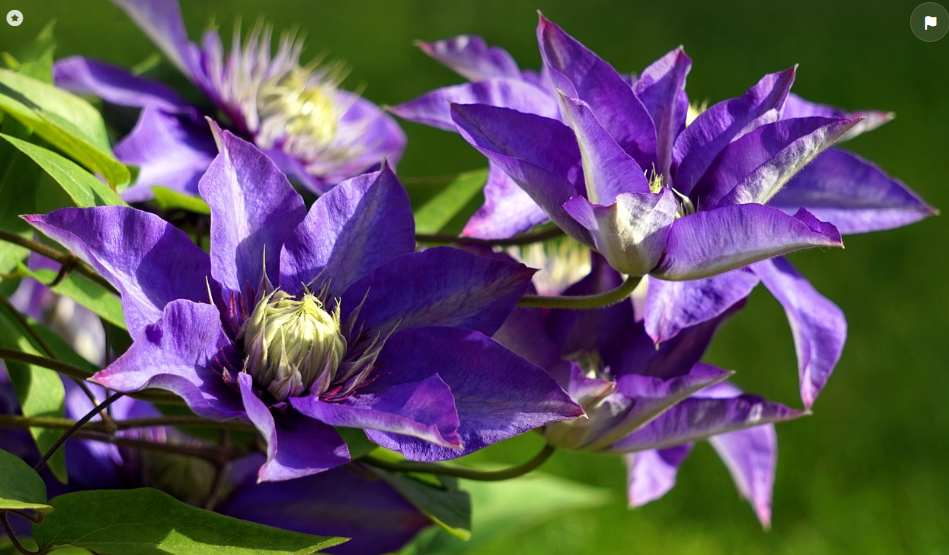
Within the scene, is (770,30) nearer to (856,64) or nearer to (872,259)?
(856,64)

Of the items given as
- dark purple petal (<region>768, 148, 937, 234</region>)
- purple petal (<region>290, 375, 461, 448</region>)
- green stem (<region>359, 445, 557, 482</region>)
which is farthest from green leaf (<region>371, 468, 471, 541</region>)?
dark purple petal (<region>768, 148, 937, 234</region>)

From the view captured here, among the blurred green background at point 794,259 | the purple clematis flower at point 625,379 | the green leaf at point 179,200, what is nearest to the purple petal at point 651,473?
the purple clematis flower at point 625,379

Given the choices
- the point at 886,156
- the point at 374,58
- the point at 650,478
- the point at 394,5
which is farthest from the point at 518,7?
the point at 650,478

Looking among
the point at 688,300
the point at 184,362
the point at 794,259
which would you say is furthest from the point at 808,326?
the point at 794,259

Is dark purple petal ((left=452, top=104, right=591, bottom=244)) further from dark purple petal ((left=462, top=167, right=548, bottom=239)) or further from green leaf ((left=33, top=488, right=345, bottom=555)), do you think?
green leaf ((left=33, top=488, right=345, bottom=555))

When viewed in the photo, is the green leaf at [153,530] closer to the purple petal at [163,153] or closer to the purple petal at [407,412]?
the purple petal at [407,412]

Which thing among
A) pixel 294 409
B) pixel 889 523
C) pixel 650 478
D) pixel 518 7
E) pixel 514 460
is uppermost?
pixel 294 409
